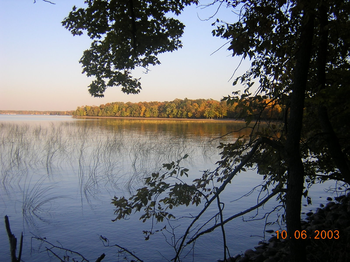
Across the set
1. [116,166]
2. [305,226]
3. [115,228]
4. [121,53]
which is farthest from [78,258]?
[116,166]

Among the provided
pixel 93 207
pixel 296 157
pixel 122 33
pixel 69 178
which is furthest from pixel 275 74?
pixel 69 178

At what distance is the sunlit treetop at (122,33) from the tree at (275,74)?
0.7 inches

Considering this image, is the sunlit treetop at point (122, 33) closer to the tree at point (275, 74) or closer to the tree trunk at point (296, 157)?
the tree at point (275, 74)

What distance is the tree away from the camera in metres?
2.82

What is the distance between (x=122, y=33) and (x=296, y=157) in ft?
12.0

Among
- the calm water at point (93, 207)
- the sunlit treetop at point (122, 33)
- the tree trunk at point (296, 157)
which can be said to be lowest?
the calm water at point (93, 207)

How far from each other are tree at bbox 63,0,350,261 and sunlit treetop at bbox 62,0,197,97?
2 centimetres

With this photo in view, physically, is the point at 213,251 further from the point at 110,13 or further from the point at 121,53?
the point at 110,13

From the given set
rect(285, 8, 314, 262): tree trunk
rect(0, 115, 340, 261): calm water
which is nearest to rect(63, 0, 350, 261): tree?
rect(285, 8, 314, 262): tree trunk

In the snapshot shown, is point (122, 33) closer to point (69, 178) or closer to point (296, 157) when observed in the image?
point (296, 157)

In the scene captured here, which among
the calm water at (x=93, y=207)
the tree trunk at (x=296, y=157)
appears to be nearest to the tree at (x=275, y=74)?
the tree trunk at (x=296, y=157)

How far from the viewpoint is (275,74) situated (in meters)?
3.30

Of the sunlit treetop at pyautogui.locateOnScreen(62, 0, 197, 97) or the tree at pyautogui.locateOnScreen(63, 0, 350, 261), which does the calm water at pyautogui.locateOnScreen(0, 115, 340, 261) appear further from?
the sunlit treetop at pyautogui.locateOnScreen(62, 0, 197, 97)

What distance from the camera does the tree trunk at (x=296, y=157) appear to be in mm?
2734
